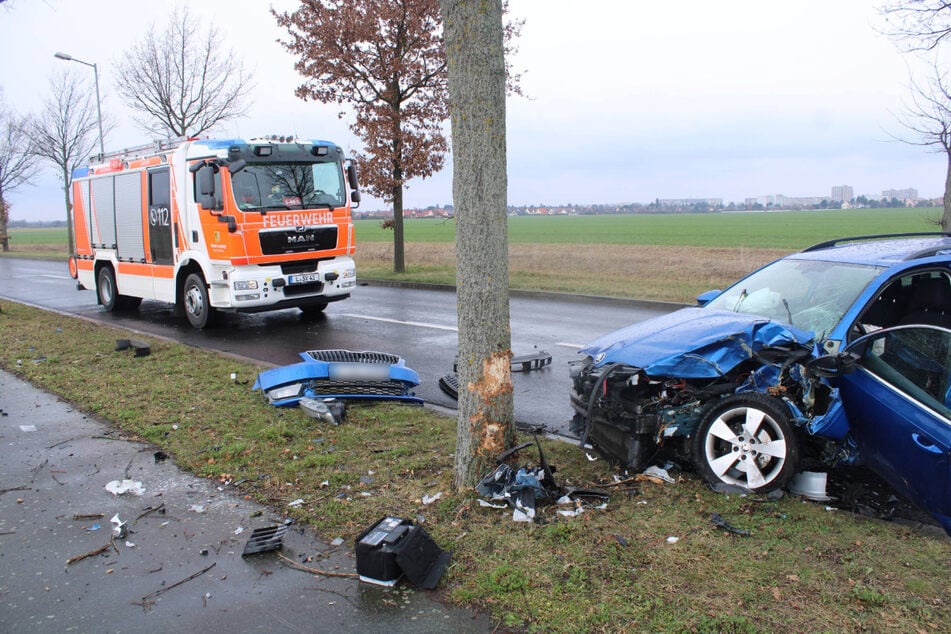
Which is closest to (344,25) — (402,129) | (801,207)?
(402,129)

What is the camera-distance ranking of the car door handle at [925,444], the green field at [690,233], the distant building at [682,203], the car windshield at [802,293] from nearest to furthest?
1. the car door handle at [925,444]
2. the car windshield at [802,293]
3. the green field at [690,233]
4. the distant building at [682,203]

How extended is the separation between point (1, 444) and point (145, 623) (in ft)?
11.5

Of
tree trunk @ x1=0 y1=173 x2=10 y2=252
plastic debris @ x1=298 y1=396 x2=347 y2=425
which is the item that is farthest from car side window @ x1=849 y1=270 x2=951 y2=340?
tree trunk @ x1=0 y1=173 x2=10 y2=252

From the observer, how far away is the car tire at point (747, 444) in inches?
171

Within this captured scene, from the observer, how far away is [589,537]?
→ 386 centimetres

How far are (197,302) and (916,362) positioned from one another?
1077 cm

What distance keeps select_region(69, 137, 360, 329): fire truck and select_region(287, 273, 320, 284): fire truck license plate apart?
2 centimetres

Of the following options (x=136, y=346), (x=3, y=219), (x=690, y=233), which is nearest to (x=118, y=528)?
(x=136, y=346)

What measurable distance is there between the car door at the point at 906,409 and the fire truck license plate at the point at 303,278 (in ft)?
29.6

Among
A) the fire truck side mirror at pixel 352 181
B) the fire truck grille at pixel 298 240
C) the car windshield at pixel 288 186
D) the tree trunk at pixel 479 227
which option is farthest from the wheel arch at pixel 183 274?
the tree trunk at pixel 479 227

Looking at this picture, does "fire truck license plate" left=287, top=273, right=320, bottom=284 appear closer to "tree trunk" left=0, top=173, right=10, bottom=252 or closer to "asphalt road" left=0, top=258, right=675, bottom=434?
"asphalt road" left=0, top=258, right=675, bottom=434

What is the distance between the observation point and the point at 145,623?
3271 millimetres

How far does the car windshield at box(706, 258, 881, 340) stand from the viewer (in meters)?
5.05

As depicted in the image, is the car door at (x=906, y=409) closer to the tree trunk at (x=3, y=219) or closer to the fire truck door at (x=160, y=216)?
the fire truck door at (x=160, y=216)
